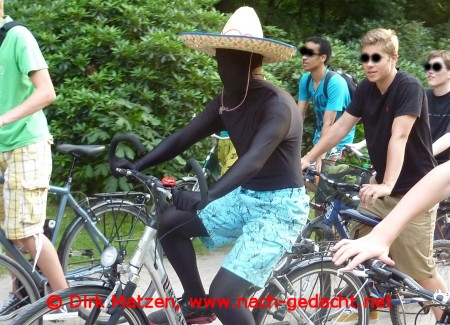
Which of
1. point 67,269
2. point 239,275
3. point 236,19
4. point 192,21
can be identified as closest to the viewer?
point 239,275

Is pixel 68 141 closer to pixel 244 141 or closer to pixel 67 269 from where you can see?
pixel 67 269

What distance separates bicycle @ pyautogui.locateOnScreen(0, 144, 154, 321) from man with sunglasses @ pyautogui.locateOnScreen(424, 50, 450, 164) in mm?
2240

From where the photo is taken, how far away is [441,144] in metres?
4.90

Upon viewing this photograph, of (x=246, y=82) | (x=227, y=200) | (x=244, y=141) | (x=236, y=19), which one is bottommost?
(x=227, y=200)

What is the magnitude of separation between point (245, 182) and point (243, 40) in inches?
25.2

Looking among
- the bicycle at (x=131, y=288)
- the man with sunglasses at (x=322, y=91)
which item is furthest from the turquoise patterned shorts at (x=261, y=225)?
the man with sunglasses at (x=322, y=91)

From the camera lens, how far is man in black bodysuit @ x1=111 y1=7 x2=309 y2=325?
3.17 meters

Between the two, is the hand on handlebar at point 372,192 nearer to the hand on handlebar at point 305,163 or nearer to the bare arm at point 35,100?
the hand on handlebar at point 305,163

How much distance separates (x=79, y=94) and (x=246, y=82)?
3267mm

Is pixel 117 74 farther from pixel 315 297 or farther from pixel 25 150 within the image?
pixel 315 297

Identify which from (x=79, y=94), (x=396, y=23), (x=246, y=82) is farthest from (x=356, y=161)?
(x=396, y=23)

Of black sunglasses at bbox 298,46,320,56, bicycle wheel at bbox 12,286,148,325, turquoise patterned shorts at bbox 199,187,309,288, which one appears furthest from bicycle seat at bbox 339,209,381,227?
black sunglasses at bbox 298,46,320,56

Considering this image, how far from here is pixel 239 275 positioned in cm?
323

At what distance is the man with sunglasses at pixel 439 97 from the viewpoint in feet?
17.1
